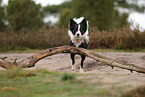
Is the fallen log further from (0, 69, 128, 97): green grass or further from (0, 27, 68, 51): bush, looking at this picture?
(0, 27, 68, 51): bush

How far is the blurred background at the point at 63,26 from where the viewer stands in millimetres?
12323

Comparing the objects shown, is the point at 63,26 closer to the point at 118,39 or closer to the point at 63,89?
the point at 118,39

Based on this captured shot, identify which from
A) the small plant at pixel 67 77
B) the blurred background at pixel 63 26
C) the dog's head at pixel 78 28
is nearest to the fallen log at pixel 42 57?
the dog's head at pixel 78 28

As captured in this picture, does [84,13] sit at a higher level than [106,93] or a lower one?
higher

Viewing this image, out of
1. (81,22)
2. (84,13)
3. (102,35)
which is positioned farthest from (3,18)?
(81,22)

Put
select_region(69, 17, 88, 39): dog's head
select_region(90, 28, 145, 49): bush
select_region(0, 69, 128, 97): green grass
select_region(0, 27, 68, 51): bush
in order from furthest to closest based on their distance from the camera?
1. select_region(0, 27, 68, 51): bush
2. select_region(90, 28, 145, 49): bush
3. select_region(69, 17, 88, 39): dog's head
4. select_region(0, 69, 128, 97): green grass

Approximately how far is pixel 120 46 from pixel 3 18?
15258mm

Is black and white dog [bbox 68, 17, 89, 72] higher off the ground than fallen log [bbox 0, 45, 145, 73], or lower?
higher

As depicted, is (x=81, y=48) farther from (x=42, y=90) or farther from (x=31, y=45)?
(x=31, y=45)

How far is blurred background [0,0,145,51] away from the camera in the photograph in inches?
485

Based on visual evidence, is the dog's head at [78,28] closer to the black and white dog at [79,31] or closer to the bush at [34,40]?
the black and white dog at [79,31]

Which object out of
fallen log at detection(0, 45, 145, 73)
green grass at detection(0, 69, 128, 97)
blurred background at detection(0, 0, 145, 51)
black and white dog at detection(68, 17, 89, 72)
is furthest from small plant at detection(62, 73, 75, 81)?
blurred background at detection(0, 0, 145, 51)

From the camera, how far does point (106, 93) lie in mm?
2932

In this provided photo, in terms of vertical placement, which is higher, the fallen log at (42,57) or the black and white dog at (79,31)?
the black and white dog at (79,31)
